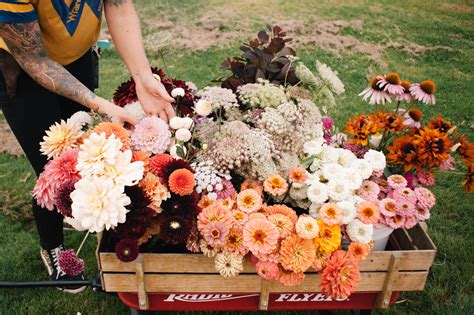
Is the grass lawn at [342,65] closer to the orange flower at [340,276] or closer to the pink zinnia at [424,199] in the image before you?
the pink zinnia at [424,199]

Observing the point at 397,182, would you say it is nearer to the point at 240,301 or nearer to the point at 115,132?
the point at 240,301

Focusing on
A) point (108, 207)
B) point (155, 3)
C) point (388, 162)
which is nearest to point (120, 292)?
point (108, 207)

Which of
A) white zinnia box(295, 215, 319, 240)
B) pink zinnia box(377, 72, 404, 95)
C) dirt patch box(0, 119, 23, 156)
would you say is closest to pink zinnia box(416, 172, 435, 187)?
pink zinnia box(377, 72, 404, 95)

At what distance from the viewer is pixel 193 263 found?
1396 mm

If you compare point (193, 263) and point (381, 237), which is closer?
point (193, 263)

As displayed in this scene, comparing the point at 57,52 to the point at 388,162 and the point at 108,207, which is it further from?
the point at 388,162

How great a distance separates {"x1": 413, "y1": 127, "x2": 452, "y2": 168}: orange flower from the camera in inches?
59.5

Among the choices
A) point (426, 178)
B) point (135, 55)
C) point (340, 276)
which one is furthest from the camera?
point (135, 55)

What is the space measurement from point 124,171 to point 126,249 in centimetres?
22

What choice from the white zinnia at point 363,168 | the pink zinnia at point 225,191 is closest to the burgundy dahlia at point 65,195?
the pink zinnia at point 225,191

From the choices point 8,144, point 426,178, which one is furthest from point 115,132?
point 8,144

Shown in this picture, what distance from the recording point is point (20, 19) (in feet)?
4.92

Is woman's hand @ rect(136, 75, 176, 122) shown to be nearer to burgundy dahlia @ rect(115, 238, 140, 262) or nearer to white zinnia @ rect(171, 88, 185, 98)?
white zinnia @ rect(171, 88, 185, 98)

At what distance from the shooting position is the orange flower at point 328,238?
1.33 metres
